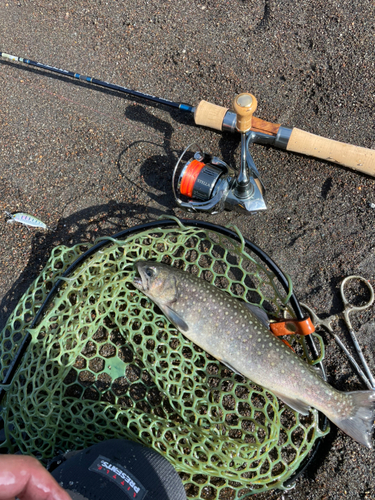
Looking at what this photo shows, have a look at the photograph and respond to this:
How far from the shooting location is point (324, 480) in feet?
8.49

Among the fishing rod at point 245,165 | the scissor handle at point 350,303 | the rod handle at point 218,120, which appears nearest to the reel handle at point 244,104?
the fishing rod at point 245,165

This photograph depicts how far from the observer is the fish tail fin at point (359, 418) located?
7.37ft

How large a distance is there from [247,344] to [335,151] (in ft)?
5.68

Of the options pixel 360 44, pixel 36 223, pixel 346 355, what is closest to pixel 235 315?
pixel 346 355

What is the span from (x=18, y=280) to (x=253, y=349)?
7.39ft

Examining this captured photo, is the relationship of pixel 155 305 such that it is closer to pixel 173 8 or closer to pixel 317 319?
pixel 317 319

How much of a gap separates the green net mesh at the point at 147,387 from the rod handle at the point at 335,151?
3.44ft

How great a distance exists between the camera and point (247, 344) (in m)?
2.34

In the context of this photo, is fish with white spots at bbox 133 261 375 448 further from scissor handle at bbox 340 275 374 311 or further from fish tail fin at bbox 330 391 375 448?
scissor handle at bbox 340 275 374 311

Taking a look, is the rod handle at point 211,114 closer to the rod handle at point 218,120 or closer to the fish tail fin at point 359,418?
the rod handle at point 218,120

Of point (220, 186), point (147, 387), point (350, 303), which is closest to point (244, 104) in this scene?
point (220, 186)

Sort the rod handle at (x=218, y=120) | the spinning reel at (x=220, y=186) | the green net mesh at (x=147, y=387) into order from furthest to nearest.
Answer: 1. the rod handle at (x=218, y=120)
2. the spinning reel at (x=220, y=186)
3. the green net mesh at (x=147, y=387)

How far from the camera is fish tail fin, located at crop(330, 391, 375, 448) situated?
2.25m

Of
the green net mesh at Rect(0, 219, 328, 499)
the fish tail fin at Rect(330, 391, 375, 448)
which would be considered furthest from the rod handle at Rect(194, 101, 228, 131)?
the fish tail fin at Rect(330, 391, 375, 448)
